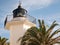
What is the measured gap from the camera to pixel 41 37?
78.6 ft

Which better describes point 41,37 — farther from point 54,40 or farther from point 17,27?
point 17,27

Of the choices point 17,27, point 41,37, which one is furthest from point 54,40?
point 17,27

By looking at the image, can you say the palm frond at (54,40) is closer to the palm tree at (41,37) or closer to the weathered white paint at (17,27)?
the palm tree at (41,37)

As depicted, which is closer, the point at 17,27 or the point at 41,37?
the point at 41,37

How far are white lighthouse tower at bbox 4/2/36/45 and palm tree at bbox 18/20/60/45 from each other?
248 cm

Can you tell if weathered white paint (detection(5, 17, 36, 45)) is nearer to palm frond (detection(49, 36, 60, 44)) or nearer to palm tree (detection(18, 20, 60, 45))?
palm tree (detection(18, 20, 60, 45))

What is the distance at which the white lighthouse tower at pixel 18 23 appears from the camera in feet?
89.7

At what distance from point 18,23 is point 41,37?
469 cm

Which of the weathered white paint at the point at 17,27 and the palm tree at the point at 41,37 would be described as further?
the weathered white paint at the point at 17,27

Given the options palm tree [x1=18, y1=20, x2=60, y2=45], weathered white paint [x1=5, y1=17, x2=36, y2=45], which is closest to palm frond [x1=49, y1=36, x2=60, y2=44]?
palm tree [x1=18, y1=20, x2=60, y2=45]

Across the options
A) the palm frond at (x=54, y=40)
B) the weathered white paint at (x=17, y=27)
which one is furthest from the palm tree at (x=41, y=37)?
the weathered white paint at (x=17, y=27)

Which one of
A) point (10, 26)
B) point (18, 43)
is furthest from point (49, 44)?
point (10, 26)

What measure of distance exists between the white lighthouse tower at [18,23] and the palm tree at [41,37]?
8.14 feet

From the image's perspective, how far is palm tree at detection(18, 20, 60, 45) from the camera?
23859 millimetres
